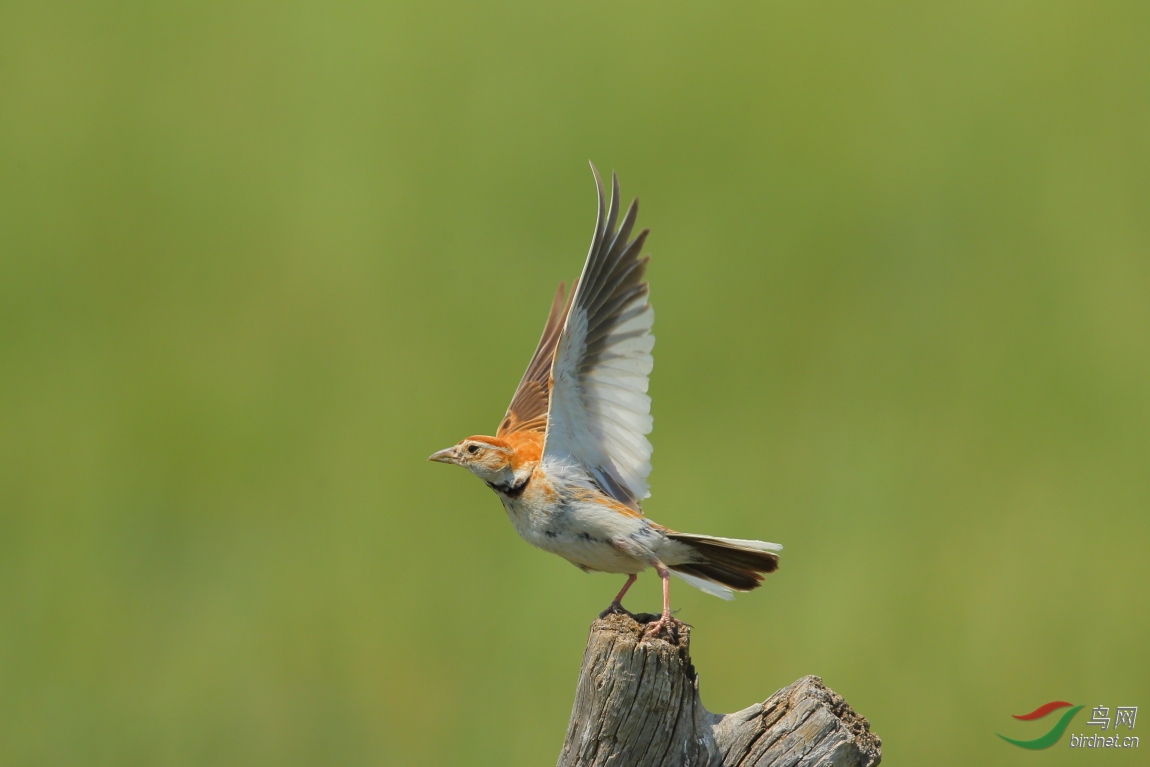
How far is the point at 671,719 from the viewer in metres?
4.31

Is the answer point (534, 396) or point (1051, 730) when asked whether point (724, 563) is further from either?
point (1051, 730)

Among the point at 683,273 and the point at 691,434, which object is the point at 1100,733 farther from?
the point at 683,273

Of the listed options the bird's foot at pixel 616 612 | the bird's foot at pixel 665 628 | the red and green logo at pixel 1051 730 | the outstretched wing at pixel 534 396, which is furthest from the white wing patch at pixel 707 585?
the red and green logo at pixel 1051 730

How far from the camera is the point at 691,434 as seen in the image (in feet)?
36.6

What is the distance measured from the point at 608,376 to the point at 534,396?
4.39 ft

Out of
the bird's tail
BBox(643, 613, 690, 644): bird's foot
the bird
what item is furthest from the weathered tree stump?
the bird

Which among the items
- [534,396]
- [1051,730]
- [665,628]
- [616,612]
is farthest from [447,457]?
[1051,730]

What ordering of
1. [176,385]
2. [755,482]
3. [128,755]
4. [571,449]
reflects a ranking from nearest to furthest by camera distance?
[571,449]
[128,755]
[755,482]
[176,385]

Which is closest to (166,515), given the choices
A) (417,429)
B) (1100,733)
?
(417,429)

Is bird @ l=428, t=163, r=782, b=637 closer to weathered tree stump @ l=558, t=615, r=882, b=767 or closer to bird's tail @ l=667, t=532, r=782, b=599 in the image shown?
bird's tail @ l=667, t=532, r=782, b=599

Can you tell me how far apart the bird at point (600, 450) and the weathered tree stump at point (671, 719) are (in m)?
1.35

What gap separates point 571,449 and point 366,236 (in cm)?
716

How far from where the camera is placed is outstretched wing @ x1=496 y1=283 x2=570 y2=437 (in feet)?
23.7

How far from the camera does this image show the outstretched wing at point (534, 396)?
23.7 ft
